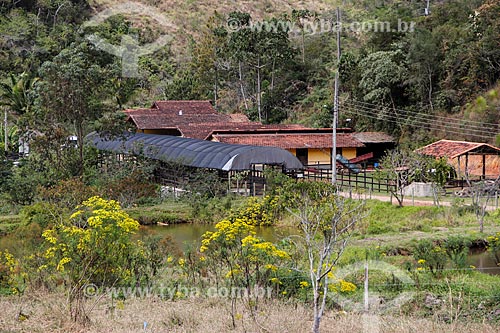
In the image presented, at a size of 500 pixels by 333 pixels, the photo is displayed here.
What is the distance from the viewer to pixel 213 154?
92.4 feet

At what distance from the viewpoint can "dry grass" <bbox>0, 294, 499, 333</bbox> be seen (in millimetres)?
9734

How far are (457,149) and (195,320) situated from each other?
2032cm

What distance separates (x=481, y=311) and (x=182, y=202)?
15861 mm

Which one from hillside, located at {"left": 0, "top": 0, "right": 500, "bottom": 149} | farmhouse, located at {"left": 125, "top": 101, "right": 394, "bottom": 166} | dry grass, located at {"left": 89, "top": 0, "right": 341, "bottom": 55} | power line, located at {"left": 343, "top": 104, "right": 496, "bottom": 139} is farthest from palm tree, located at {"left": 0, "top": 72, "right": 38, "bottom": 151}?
dry grass, located at {"left": 89, "top": 0, "right": 341, "bottom": 55}

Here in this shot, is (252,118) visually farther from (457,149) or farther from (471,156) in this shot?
(457,149)

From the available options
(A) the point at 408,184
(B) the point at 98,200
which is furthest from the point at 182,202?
(B) the point at 98,200

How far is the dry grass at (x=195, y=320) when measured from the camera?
383 inches

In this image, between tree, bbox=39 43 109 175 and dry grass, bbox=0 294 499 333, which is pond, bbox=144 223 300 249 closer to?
tree, bbox=39 43 109 175

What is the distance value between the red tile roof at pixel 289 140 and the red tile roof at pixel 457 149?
628 centimetres

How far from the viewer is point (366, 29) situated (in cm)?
5106

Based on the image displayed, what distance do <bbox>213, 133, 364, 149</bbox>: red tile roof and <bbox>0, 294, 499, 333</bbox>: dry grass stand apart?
901 inches

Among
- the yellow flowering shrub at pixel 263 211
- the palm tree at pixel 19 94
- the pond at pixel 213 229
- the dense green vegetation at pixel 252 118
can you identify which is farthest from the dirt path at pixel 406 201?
the palm tree at pixel 19 94

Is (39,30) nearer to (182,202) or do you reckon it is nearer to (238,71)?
(238,71)

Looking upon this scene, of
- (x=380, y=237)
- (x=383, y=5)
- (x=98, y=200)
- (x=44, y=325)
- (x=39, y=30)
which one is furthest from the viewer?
(x=383, y=5)
